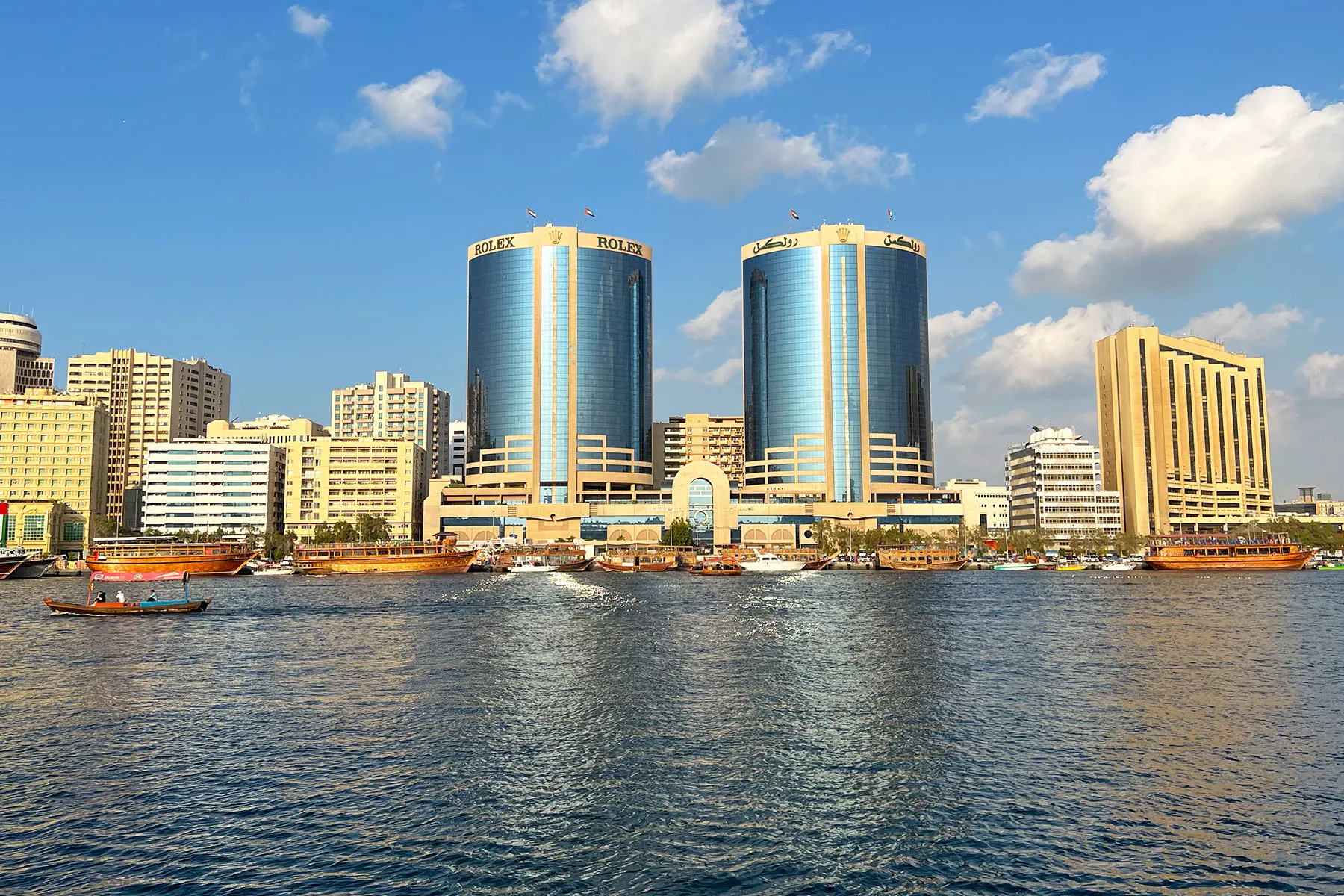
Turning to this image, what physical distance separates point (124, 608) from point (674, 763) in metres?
91.9

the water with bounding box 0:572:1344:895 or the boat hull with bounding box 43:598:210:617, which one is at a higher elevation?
the boat hull with bounding box 43:598:210:617

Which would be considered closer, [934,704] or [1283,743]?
[1283,743]

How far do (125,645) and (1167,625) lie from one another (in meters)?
92.7

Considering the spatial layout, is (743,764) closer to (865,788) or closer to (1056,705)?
(865,788)

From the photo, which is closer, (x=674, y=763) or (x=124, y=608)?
(x=674, y=763)

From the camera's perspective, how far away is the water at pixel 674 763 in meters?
31.3

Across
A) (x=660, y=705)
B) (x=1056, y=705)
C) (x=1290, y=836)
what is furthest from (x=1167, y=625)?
(x=1290, y=836)

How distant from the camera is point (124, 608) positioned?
112125 mm

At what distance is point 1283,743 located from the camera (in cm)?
4556

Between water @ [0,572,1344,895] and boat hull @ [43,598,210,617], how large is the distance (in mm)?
26129

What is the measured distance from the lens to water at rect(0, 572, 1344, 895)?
31266 millimetres

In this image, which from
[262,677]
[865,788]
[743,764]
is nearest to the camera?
[865,788]

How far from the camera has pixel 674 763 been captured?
43.2 m

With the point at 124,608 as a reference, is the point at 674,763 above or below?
below
